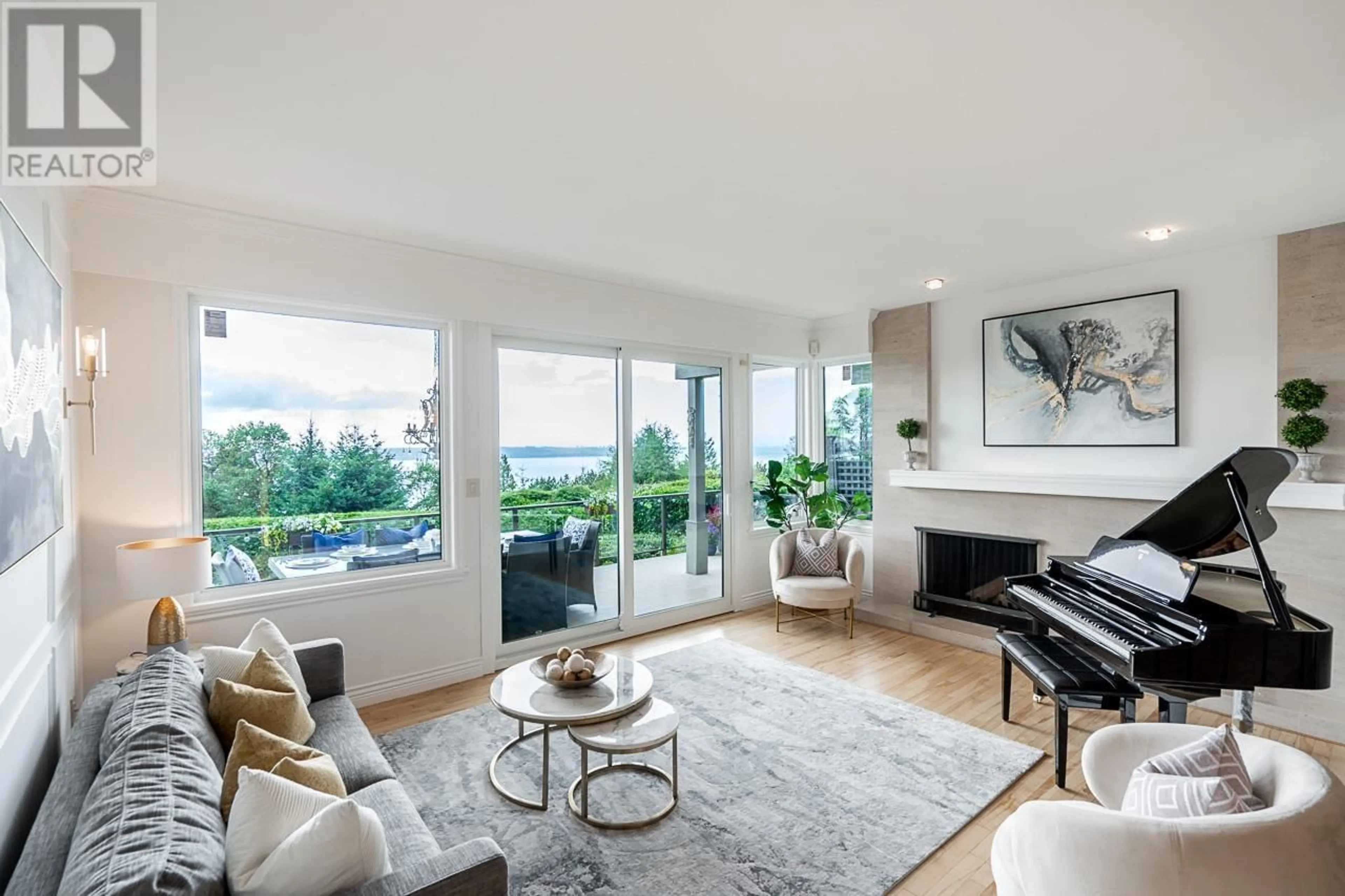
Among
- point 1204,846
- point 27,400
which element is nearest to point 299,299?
point 27,400

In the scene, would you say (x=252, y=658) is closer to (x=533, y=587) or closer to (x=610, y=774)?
(x=610, y=774)

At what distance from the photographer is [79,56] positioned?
69.0 inches

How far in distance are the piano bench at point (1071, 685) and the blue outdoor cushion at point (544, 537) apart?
285 centimetres

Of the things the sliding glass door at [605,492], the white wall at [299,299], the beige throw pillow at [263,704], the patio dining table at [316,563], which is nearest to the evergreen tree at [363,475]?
the patio dining table at [316,563]

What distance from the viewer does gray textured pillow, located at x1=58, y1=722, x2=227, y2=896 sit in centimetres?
107

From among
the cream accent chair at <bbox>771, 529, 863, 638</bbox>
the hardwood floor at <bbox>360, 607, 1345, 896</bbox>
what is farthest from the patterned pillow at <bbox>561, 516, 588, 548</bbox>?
the cream accent chair at <bbox>771, 529, 863, 638</bbox>

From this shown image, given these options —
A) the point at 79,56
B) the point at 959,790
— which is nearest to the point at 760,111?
the point at 79,56

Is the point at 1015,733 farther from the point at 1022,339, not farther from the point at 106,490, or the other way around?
the point at 106,490

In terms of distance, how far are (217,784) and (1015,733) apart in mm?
3315

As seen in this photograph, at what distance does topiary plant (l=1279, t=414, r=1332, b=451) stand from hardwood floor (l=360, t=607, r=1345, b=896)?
1.46 meters

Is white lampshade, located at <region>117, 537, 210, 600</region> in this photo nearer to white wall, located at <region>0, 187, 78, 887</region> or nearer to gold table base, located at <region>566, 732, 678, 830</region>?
white wall, located at <region>0, 187, 78, 887</region>

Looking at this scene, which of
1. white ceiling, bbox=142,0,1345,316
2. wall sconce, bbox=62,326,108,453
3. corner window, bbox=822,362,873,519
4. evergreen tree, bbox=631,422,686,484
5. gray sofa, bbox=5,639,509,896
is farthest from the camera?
corner window, bbox=822,362,873,519

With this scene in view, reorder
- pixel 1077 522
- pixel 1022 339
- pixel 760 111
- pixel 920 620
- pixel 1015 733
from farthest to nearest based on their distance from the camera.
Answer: pixel 920 620
pixel 1022 339
pixel 1077 522
pixel 1015 733
pixel 760 111

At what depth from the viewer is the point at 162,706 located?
1.73 m
